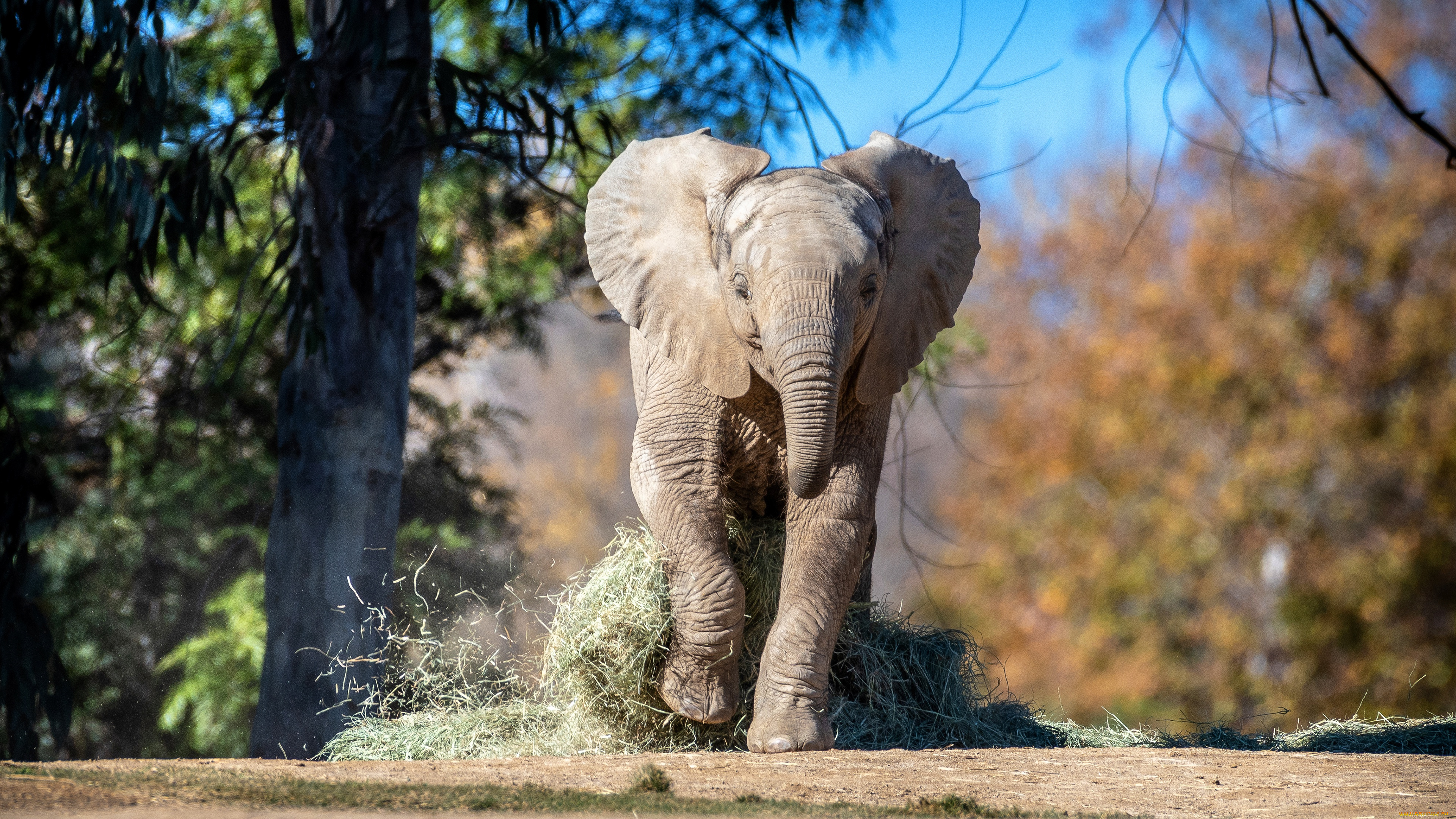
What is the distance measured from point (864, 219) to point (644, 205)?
2.94ft

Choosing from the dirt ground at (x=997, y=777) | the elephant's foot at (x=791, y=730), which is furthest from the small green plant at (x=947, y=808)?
the elephant's foot at (x=791, y=730)

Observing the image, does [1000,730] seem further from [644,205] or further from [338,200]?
[338,200]

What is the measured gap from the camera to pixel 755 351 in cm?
437

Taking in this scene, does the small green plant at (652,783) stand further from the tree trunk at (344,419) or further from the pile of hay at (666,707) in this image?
the tree trunk at (344,419)

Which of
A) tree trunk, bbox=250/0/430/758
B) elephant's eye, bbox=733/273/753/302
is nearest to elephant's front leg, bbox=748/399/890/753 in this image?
elephant's eye, bbox=733/273/753/302

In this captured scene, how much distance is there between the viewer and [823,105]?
624 cm

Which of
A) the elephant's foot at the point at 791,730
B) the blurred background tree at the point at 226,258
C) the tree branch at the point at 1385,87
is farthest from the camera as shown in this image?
the blurred background tree at the point at 226,258

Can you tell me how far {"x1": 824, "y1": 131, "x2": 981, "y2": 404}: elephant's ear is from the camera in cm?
457

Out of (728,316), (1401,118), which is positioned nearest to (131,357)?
(728,316)

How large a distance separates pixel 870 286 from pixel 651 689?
1.72m

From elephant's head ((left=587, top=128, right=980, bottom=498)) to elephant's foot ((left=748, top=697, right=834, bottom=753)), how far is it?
2.59 feet

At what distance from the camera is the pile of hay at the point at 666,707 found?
4.85 m

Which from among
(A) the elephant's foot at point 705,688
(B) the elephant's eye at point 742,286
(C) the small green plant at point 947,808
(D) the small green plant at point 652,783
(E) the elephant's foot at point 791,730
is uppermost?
(B) the elephant's eye at point 742,286

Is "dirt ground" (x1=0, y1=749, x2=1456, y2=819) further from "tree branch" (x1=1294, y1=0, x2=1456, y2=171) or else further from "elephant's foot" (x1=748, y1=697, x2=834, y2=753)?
"tree branch" (x1=1294, y1=0, x2=1456, y2=171)
